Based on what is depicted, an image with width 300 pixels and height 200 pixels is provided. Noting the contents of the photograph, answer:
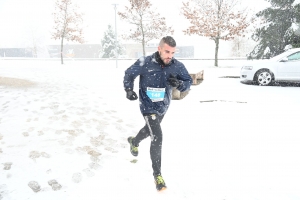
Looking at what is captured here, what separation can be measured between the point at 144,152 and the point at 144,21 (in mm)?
21238

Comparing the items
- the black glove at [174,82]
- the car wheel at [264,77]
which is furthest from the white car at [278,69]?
the black glove at [174,82]

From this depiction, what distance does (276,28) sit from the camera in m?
18.0

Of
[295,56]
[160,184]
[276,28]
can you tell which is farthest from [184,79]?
[276,28]

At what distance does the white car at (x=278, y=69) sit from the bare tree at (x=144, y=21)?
1418 cm

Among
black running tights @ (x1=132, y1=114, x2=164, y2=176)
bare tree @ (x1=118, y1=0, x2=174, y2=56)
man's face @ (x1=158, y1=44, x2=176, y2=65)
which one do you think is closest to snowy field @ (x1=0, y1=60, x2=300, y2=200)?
black running tights @ (x1=132, y1=114, x2=164, y2=176)

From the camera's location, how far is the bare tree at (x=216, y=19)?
63.5 ft

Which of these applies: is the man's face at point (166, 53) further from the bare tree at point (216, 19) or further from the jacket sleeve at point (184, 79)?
the bare tree at point (216, 19)

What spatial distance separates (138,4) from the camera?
22172 millimetres

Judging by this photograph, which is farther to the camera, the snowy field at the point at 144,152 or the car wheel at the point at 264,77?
the car wheel at the point at 264,77

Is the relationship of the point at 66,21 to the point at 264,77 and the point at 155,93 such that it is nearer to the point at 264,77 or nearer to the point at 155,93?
the point at 264,77

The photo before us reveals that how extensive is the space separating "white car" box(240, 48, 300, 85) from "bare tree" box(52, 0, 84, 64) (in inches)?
817

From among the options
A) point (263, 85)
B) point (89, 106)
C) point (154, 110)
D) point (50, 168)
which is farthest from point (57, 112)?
point (263, 85)

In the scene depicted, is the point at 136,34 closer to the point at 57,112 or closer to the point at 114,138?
the point at 57,112

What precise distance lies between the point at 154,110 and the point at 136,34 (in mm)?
21877
